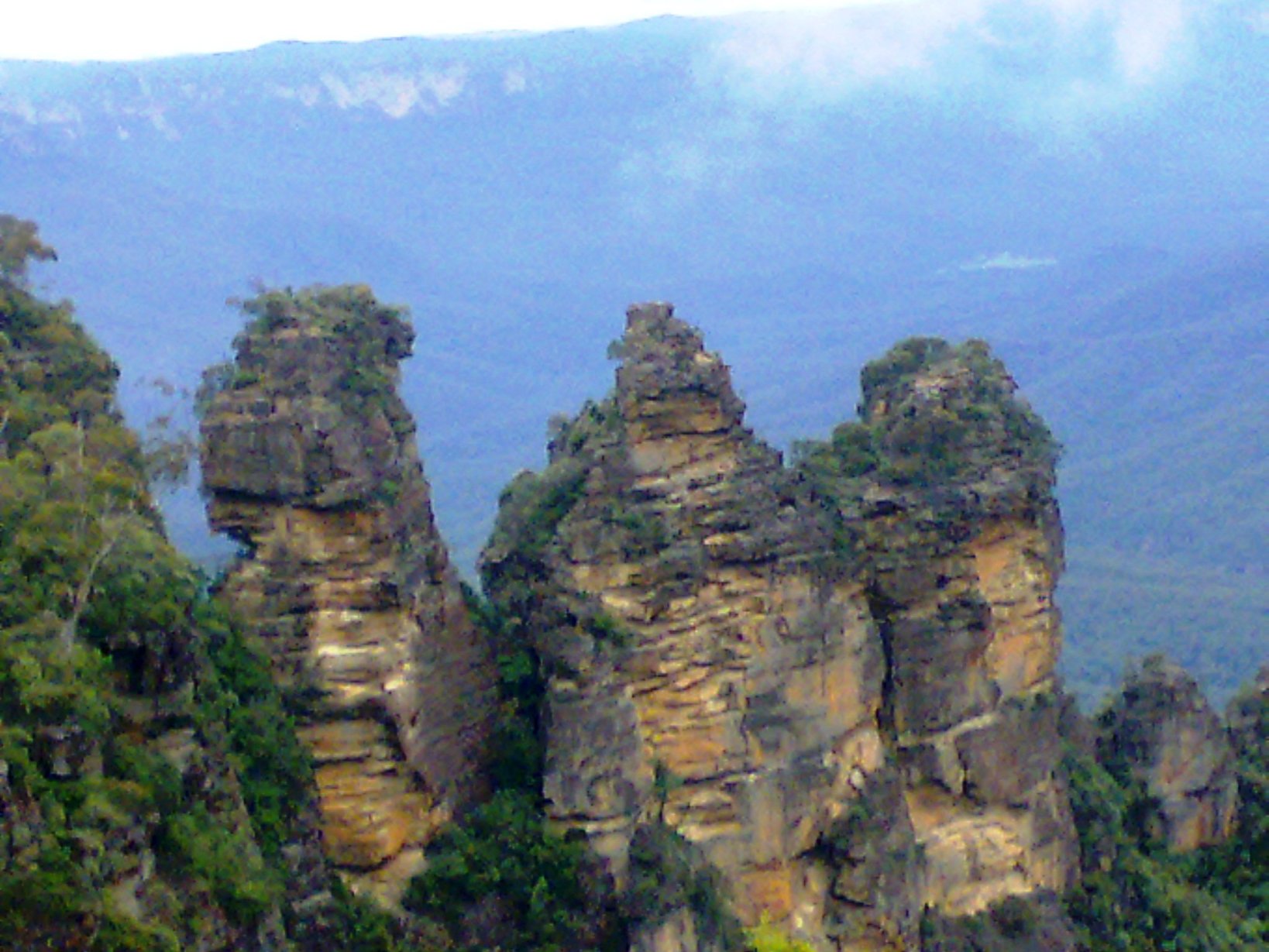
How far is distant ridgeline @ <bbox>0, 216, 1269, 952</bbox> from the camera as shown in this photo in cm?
2412

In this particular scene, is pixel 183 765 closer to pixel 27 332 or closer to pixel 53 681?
pixel 53 681

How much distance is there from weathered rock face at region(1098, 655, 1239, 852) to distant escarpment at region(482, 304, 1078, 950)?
4090 millimetres

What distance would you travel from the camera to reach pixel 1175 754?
35906 mm

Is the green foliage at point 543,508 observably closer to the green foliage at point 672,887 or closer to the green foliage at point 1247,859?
the green foliage at point 672,887

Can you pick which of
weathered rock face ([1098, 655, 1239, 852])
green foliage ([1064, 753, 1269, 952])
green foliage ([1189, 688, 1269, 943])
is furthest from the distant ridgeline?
weathered rock face ([1098, 655, 1239, 852])

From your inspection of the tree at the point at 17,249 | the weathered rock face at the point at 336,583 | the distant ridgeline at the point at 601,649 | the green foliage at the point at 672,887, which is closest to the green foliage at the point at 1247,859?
the distant ridgeline at the point at 601,649

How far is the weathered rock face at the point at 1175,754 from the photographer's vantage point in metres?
35.8

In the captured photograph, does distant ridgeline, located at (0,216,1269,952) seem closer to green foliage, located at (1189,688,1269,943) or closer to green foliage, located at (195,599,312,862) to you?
green foliage, located at (195,599,312,862)

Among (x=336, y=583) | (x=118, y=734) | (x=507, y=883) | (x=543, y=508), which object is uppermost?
(x=543, y=508)

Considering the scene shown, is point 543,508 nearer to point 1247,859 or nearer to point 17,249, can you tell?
point 17,249

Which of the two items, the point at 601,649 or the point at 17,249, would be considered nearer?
the point at 601,649

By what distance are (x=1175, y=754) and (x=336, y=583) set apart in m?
19.1

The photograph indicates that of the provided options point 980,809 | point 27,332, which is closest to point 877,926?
point 980,809

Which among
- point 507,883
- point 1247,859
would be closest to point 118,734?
point 507,883
